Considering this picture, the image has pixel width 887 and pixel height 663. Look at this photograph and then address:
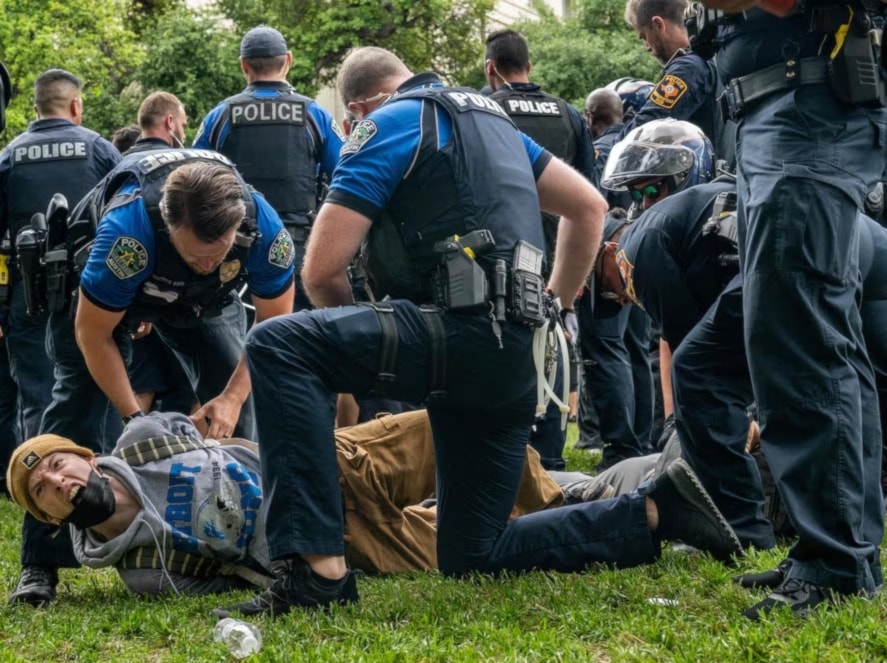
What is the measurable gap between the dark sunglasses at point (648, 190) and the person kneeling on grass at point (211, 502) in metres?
1.27

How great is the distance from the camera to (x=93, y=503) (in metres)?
4.57

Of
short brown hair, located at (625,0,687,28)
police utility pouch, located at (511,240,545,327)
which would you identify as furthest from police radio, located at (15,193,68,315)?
short brown hair, located at (625,0,687,28)

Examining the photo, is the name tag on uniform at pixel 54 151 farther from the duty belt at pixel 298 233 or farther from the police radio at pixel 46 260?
the police radio at pixel 46 260

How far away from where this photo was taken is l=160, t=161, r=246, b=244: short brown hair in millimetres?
4566

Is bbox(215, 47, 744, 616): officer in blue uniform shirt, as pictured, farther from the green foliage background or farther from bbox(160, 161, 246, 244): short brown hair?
the green foliage background

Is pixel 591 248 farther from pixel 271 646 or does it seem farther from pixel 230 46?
pixel 230 46

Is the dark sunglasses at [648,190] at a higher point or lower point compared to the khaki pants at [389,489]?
higher

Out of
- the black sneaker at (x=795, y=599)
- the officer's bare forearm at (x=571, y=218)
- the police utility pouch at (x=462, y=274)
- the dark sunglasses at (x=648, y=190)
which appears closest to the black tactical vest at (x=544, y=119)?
the dark sunglasses at (x=648, y=190)

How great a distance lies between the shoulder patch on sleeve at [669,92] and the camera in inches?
256

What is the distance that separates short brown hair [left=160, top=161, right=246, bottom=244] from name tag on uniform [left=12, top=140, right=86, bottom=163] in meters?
2.81

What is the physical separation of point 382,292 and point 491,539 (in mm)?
874

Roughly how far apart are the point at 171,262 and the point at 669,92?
9.20ft

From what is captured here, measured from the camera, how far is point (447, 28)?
3841 cm

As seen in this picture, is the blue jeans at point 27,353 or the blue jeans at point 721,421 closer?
the blue jeans at point 721,421
